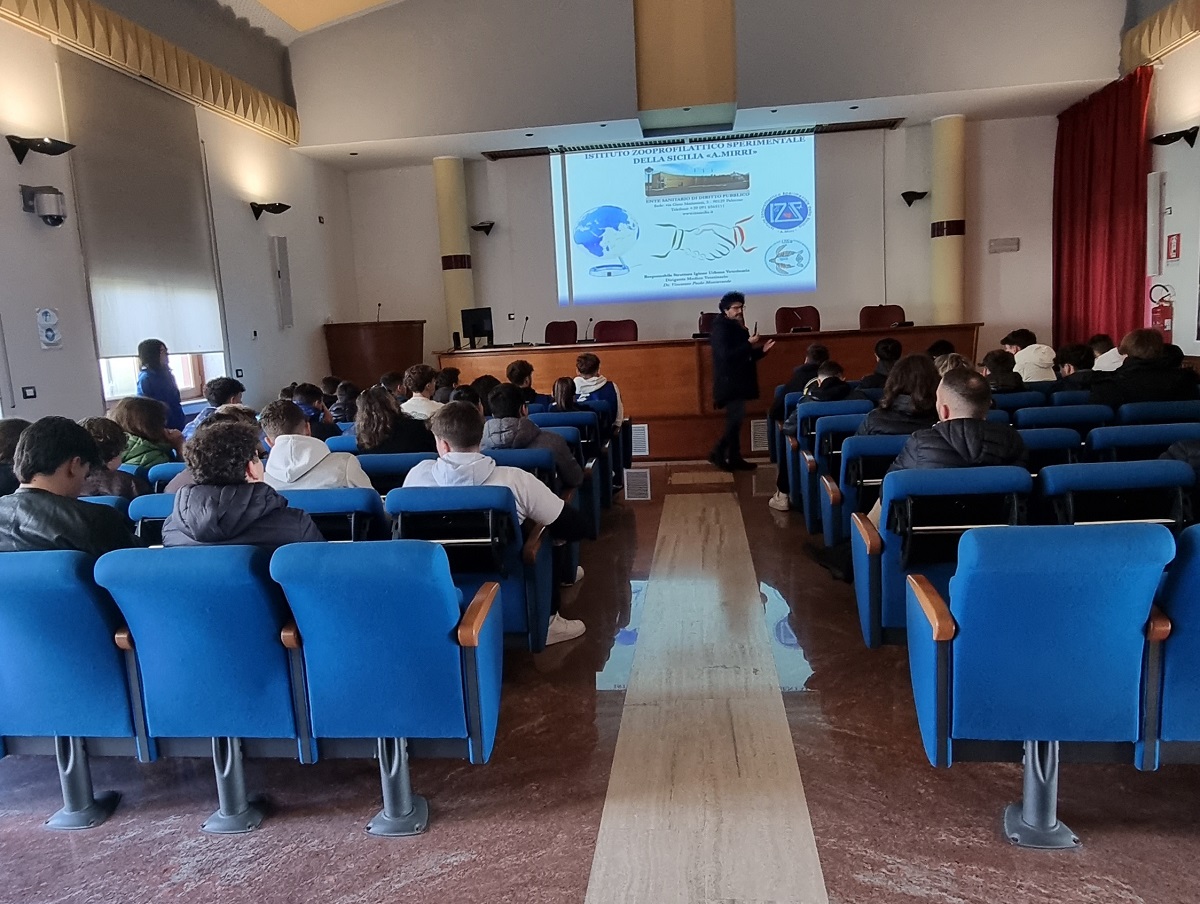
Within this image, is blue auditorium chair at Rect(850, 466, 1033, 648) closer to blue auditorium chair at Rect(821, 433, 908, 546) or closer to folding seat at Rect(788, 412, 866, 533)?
blue auditorium chair at Rect(821, 433, 908, 546)

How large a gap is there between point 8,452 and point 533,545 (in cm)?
193

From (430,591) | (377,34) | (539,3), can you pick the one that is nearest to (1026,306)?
(539,3)

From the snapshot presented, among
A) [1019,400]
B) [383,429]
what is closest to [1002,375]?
[1019,400]

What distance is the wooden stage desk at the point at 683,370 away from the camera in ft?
24.1

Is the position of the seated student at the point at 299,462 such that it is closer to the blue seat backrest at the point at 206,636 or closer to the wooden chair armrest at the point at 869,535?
the blue seat backrest at the point at 206,636

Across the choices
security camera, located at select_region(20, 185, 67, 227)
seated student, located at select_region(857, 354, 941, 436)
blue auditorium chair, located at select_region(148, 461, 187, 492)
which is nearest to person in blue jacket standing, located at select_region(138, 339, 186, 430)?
security camera, located at select_region(20, 185, 67, 227)

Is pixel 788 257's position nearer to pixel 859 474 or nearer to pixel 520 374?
pixel 520 374

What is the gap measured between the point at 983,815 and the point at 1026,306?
9.33 m

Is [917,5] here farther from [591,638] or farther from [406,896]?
[406,896]

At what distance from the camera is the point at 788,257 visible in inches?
392

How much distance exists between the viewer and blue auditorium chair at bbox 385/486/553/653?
2.65 metres

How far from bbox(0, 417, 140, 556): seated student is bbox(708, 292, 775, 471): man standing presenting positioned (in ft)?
16.8

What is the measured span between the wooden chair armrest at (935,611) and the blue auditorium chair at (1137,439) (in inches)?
65.0

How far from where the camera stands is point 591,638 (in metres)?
3.35
